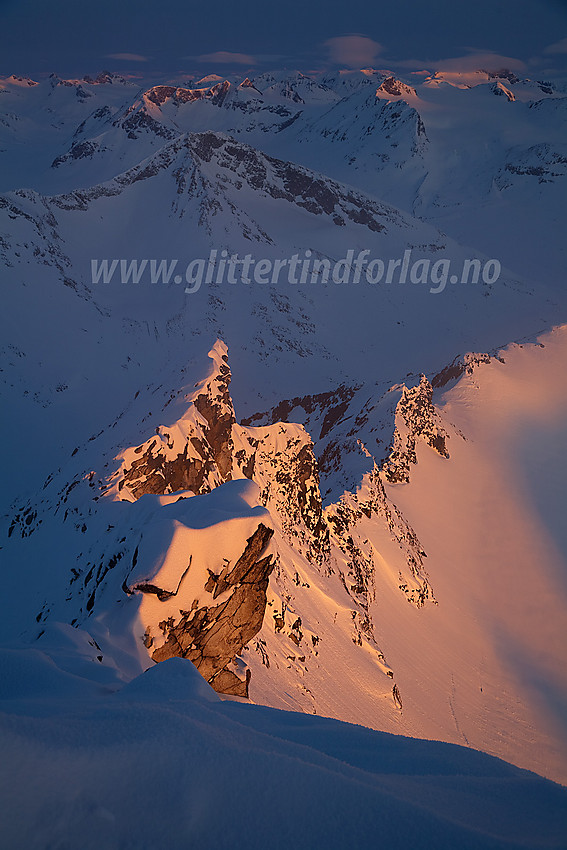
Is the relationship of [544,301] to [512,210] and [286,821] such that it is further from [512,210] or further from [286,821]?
[286,821]

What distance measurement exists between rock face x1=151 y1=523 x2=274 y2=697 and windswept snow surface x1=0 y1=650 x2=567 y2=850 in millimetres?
4968

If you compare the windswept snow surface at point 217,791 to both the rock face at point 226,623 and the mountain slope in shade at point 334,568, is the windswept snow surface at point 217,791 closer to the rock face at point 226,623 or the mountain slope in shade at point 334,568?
the mountain slope in shade at point 334,568

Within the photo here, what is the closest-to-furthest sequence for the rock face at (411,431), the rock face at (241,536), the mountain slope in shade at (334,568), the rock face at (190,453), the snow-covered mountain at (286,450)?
the rock face at (241,536)
the mountain slope in shade at (334,568)
the snow-covered mountain at (286,450)
the rock face at (190,453)
the rock face at (411,431)

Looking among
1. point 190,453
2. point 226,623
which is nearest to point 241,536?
point 226,623

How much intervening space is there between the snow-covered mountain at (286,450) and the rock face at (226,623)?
0.05 metres

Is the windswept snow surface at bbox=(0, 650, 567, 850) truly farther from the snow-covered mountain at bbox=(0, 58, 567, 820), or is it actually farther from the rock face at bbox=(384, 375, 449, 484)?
the rock face at bbox=(384, 375, 449, 484)

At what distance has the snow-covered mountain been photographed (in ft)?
34.2

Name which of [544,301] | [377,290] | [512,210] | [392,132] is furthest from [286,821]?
[392,132]

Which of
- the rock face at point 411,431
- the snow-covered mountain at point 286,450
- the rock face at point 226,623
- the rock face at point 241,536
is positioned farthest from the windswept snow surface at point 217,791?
the rock face at point 411,431

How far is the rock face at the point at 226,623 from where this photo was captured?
938 centimetres

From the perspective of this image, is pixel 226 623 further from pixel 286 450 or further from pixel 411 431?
pixel 411 431

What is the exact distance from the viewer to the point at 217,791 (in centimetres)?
329

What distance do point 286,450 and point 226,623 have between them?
14.8 m

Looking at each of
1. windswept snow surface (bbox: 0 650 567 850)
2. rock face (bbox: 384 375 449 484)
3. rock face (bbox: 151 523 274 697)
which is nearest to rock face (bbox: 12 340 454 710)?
rock face (bbox: 151 523 274 697)
